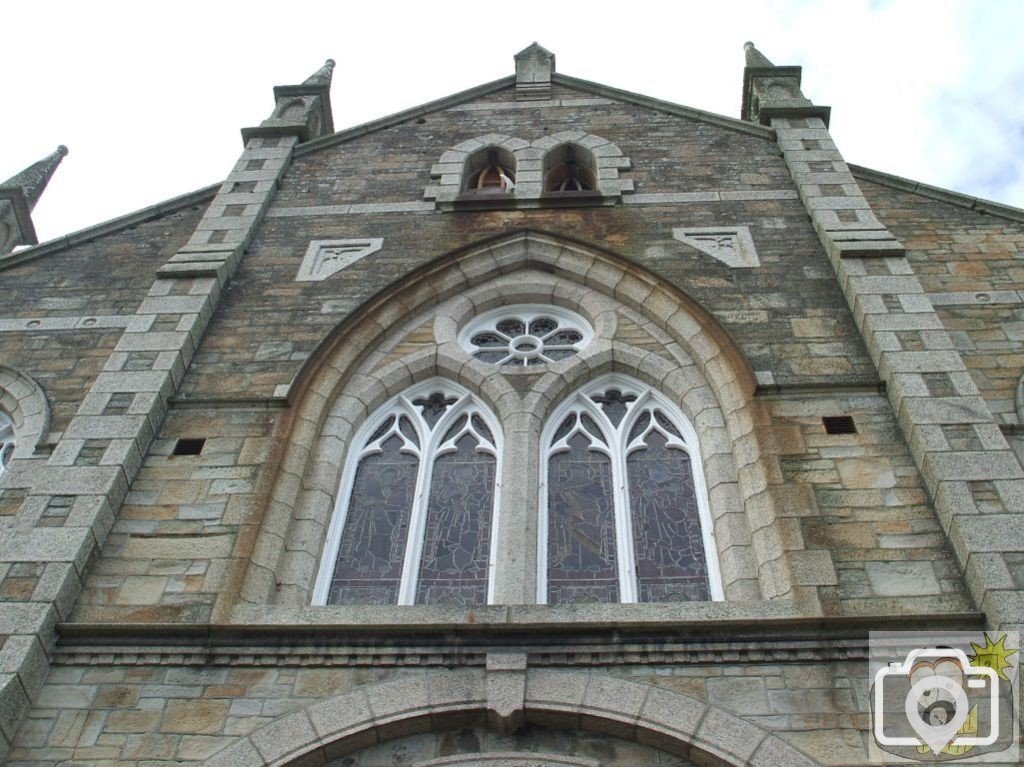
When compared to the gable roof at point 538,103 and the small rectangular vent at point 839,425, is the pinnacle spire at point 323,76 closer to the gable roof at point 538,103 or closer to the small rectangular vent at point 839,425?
the gable roof at point 538,103

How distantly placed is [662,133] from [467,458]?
6175 millimetres

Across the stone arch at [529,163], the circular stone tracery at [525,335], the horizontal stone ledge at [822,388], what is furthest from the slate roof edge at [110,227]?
the horizontal stone ledge at [822,388]

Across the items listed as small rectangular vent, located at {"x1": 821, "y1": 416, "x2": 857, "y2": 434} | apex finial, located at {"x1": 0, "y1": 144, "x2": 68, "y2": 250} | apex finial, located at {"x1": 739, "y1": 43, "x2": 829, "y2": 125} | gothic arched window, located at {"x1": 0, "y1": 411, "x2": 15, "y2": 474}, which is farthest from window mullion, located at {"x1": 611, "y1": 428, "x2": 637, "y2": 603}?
apex finial, located at {"x1": 0, "y1": 144, "x2": 68, "y2": 250}

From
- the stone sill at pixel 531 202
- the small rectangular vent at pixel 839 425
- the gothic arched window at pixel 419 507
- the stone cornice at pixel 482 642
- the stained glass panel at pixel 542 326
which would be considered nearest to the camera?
the stone cornice at pixel 482 642

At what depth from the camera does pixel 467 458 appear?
8328 millimetres

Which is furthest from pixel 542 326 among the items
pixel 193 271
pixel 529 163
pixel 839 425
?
pixel 193 271

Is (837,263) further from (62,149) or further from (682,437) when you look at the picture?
(62,149)

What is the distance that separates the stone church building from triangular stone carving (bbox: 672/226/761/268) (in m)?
0.06

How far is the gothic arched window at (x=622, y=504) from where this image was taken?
7141mm

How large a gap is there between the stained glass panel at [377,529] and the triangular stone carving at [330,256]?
2321 millimetres

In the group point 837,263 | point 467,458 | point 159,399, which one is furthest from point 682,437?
point 159,399

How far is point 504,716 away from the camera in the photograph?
5.80m

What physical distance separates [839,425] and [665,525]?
154cm

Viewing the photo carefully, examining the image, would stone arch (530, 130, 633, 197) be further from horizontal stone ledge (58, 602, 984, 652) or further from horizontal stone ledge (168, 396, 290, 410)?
horizontal stone ledge (58, 602, 984, 652)
